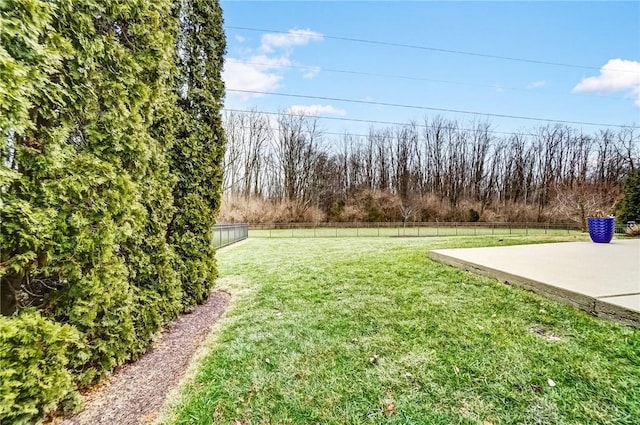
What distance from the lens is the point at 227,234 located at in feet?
35.7

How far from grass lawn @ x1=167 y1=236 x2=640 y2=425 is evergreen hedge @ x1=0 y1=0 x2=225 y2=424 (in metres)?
0.80

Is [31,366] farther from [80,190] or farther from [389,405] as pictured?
[389,405]

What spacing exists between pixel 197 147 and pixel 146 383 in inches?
114

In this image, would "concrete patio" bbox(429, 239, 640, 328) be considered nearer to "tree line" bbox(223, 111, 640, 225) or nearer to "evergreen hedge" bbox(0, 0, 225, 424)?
"evergreen hedge" bbox(0, 0, 225, 424)

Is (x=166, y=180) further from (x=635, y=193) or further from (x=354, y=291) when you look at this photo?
(x=635, y=193)

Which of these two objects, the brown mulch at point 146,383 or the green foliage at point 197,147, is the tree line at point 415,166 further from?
the brown mulch at point 146,383

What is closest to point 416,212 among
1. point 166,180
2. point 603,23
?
point 603,23

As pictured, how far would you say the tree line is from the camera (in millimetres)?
27078

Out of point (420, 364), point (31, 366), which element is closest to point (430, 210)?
point (420, 364)

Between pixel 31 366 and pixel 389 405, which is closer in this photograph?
pixel 31 366

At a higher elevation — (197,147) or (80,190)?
(197,147)

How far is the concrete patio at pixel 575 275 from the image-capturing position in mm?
2729

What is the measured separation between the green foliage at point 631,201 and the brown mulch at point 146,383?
773 inches

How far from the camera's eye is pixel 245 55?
1200 centimetres
